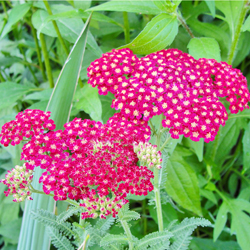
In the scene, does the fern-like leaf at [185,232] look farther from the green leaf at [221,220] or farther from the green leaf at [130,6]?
the green leaf at [130,6]

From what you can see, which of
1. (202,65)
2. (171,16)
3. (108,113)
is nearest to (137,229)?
(108,113)

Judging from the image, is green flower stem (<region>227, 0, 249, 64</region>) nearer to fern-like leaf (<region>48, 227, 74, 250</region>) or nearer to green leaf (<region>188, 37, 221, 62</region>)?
green leaf (<region>188, 37, 221, 62</region>)

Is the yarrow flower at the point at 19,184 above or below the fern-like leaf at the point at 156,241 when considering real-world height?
above

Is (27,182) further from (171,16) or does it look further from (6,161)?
(6,161)

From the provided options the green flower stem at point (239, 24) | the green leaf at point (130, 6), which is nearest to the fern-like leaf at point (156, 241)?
the green leaf at point (130, 6)

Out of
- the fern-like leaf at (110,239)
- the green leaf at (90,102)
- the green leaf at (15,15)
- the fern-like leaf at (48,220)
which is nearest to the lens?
the fern-like leaf at (110,239)

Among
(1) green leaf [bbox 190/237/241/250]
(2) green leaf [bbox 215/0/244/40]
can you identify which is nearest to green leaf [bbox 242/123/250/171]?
(1) green leaf [bbox 190/237/241/250]

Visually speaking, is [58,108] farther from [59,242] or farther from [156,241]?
[156,241]
